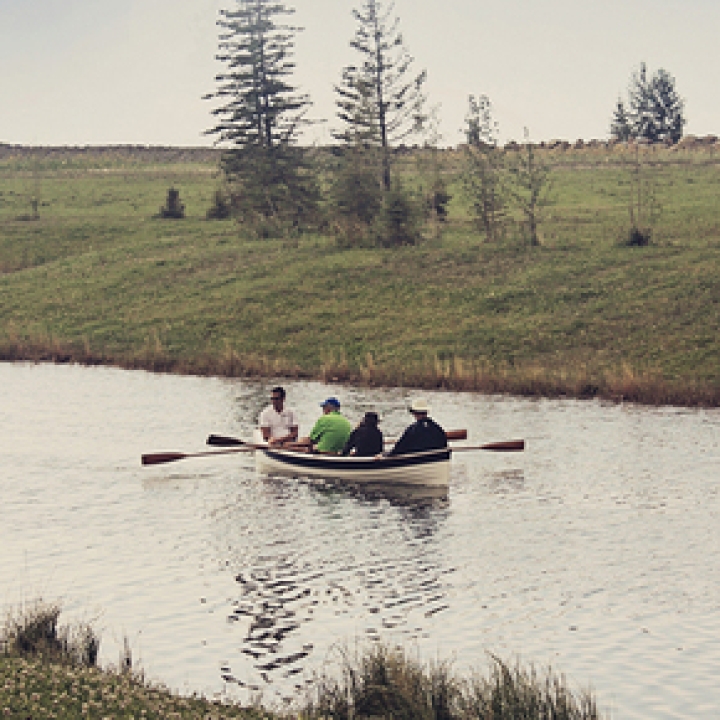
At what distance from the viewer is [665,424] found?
32.6m

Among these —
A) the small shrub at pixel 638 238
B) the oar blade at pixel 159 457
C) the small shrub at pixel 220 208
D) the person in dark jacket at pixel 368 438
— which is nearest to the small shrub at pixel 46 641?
the person in dark jacket at pixel 368 438

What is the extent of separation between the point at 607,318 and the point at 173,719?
3472 centimetres

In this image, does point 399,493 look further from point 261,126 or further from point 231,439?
point 261,126

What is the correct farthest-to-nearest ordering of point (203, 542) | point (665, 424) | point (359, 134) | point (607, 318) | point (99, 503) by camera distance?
1. point (359, 134)
2. point (607, 318)
3. point (665, 424)
4. point (99, 503)
5. point (203, 542)

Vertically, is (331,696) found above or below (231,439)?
below

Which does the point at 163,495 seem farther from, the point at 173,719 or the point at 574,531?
the point at 173,719

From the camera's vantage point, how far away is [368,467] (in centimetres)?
2642

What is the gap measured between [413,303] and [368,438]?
24.3 metres

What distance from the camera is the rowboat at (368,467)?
25781 mm

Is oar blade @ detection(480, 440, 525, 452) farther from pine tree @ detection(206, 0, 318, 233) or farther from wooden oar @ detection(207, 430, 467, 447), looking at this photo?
pine tree @ detection(206, 0, 318, 233)

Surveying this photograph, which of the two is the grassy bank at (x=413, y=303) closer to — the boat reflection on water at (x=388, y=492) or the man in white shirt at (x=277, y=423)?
the man in white shirt at (x=277, y=423)

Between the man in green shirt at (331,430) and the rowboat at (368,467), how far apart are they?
64 cm

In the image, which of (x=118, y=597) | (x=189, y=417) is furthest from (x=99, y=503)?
(x=189, y=417)

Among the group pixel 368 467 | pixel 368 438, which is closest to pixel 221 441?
pixel 368 438
